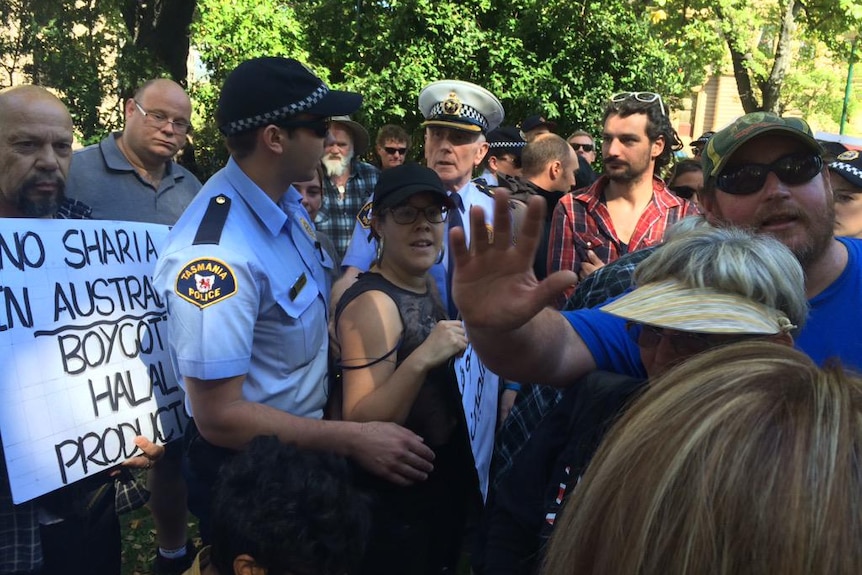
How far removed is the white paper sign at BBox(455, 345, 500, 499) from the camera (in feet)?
7.55

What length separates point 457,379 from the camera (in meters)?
2.29

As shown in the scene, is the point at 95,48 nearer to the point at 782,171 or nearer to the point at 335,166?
the point at 335,166

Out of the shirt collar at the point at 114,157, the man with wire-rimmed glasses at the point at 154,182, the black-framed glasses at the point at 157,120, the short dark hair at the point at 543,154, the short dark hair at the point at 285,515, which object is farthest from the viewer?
the short dark hair at the point at 543,154

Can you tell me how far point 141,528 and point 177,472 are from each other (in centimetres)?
110

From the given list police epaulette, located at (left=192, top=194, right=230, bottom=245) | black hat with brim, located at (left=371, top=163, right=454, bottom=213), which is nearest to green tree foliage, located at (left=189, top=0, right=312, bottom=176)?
black hat with brim, located at (left=371, top=163, right=454, bottom=213)

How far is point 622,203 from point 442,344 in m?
1.88

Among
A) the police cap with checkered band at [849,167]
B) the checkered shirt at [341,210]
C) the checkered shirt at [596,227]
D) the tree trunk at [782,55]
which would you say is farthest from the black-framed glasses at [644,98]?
the tree trunk at [782,55]

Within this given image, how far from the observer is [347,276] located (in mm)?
2861

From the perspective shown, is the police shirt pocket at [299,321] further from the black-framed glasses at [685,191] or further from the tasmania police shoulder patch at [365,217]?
the black-framed glasses at [685,191]

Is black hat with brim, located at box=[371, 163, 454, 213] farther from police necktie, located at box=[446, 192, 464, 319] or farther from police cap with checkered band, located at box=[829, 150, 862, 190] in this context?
police cap with checkered band, located at box=[829, 150, 862, 190]

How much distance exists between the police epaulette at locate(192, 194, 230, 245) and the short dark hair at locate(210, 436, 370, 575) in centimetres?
60

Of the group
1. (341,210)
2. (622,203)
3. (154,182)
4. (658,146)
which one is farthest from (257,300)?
(341,210)

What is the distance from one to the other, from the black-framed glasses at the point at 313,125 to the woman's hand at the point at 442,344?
783 millimetres

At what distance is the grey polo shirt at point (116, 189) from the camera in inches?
128
